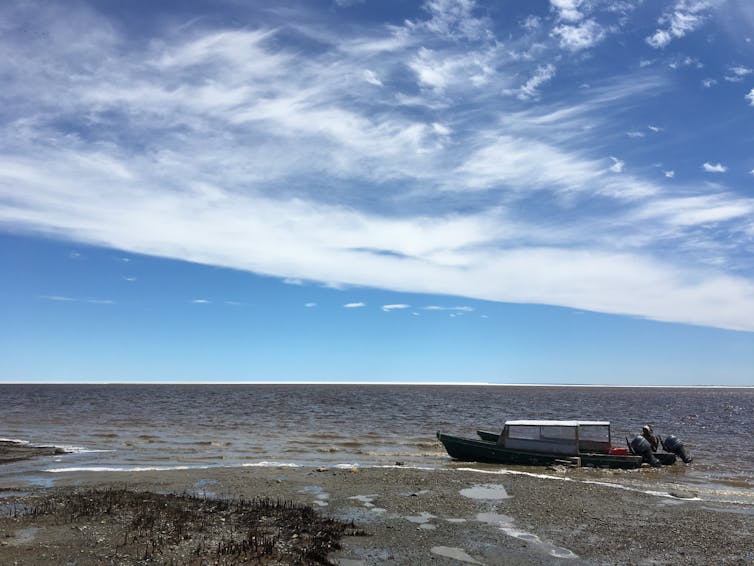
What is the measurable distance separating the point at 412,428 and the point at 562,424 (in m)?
23.8

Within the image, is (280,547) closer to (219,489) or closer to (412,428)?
(219,489)

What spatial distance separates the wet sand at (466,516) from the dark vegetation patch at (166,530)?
198mm

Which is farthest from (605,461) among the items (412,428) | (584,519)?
(412,428)

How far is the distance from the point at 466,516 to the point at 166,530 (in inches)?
374

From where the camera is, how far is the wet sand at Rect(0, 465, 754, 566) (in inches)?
555

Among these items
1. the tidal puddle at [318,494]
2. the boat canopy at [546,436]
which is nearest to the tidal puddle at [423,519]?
the tidal puddle at [318,494]

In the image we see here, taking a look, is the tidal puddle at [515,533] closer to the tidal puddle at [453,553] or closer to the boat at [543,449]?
the tidal puddle at [453,553]

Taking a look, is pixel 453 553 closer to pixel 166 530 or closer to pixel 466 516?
pixel 466 516

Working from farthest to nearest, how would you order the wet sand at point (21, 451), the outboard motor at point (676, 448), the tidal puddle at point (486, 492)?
the outboard motor at point (676, 448) < the wet sand at point (21, 451) < the tidal puddle at point (486, 492)

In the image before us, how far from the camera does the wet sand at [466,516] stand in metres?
14.1

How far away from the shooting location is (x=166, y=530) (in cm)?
1430

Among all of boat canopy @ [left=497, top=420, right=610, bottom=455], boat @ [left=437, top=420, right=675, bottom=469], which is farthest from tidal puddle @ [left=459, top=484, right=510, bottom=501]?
boat canopy @ [left=497, top=420, right=610, bottom=455]

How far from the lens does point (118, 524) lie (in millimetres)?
14930

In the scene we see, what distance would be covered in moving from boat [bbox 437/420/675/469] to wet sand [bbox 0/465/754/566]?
463 cm
